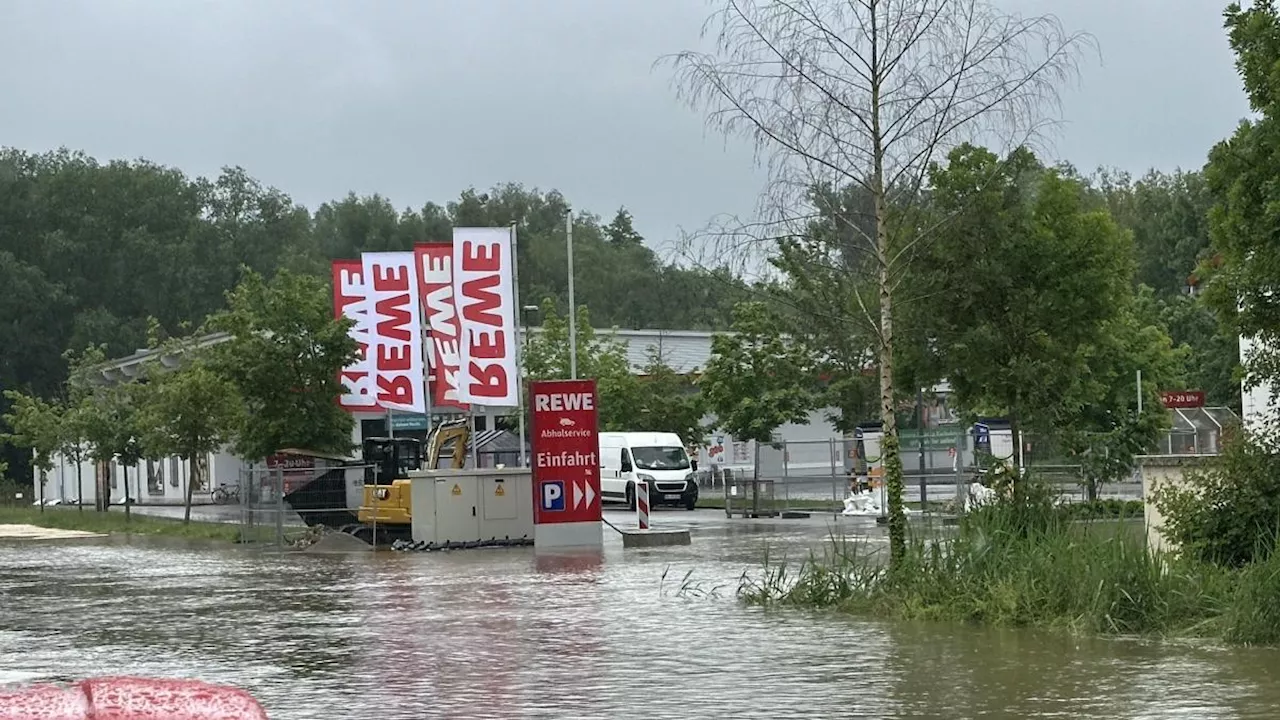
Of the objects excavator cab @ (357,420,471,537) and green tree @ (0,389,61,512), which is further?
green tree @ (0,389,61,512)

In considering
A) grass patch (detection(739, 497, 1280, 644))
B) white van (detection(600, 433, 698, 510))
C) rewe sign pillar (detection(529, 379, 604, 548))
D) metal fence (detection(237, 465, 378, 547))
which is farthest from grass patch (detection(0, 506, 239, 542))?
grass patch (detection(739, 497, 1280, 644))

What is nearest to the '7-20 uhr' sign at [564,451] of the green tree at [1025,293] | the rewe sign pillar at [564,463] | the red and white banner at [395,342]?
the rewe sign pillar at [564,463]

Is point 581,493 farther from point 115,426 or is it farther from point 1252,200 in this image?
point 115,426

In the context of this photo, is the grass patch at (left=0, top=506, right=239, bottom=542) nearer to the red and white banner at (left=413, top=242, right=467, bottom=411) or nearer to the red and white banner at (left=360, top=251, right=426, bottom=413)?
the red and white banner at (left=360, top=251, right=426, bottom=413)

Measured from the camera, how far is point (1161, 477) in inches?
707

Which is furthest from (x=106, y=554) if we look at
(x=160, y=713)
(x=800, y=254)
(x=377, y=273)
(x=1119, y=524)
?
(x=160, y=713)

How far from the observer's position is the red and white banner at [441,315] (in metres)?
38.6

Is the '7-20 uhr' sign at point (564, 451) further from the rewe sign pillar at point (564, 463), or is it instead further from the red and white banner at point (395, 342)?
the red and white banner at point (395, 342)

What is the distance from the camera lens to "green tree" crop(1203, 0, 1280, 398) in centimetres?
1609

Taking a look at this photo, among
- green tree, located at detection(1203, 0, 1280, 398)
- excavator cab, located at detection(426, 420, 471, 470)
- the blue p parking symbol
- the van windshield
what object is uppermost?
green tree, located at detection(1203, 0, 1280, 398)

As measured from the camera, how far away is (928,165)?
18953 mm

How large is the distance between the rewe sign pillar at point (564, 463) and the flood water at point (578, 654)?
5919 millimetres

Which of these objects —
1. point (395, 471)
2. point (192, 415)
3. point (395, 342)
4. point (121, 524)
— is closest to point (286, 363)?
point (395, 342)

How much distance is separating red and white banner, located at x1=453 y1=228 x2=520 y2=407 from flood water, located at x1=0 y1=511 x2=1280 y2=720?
12.3 m
